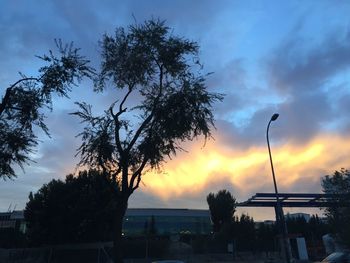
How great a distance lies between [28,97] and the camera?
68.0ft

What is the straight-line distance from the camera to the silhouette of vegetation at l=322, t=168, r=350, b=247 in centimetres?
2933

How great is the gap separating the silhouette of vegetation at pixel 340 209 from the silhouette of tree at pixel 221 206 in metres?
72.1

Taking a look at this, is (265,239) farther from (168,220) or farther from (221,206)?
(168,220)

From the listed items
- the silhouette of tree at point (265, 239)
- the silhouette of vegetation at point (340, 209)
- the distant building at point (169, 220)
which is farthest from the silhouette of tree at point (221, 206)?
the silhouette of vegetation at point (340, 209)

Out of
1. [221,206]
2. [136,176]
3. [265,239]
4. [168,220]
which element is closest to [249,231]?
[265,239]

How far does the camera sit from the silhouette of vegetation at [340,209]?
2933 cm

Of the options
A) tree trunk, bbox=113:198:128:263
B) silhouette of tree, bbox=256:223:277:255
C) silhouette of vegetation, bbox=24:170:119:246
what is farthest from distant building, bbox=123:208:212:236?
tree trunk, bbox=113:198:128:263

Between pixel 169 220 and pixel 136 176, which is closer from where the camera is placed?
pixel 136 176

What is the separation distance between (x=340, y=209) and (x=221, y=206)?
245 ft

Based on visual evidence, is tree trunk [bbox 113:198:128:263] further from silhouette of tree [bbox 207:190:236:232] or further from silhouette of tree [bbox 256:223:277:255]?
silhouette of tree [bbox 207:190:236:232]

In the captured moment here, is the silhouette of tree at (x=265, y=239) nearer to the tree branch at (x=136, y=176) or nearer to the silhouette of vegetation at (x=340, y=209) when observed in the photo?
the silhouette of vegetation at (x=340, y=209)

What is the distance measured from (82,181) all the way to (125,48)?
31910mm

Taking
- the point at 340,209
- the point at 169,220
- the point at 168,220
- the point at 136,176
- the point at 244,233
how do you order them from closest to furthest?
the point at 136,176 < the point at 340,209 < the point at 244,233 < the point at 168,220 < the point at 169,220

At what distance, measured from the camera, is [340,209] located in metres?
30.3
